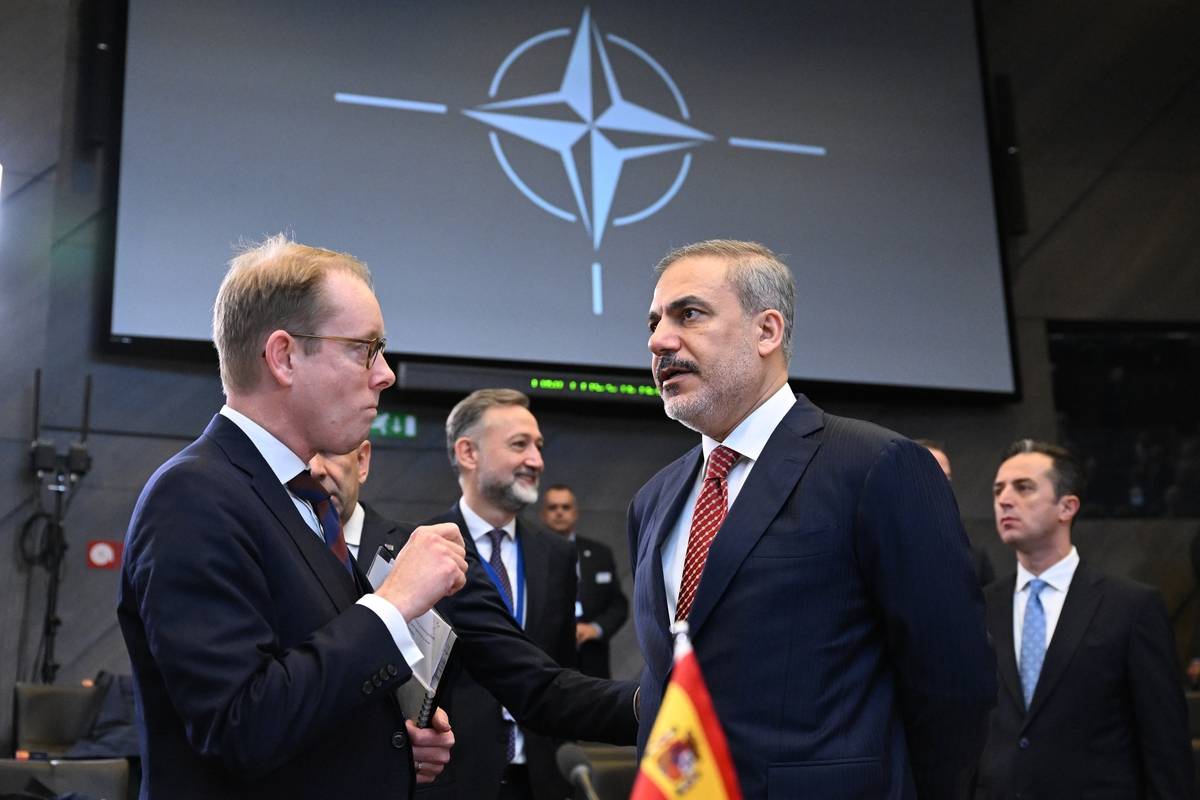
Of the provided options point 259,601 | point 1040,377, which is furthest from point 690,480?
point 1040,377

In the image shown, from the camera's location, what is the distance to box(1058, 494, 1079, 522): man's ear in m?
4.30

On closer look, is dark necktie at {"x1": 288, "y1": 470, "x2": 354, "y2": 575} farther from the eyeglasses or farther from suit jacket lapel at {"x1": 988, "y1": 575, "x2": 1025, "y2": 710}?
suit jacket lapel at {"x1": 988, "y1": 575, "x2": 1025, "y2": 710}

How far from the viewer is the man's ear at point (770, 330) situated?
232cm

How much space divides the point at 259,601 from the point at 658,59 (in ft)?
23.4

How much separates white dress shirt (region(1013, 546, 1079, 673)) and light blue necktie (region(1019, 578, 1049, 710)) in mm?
12

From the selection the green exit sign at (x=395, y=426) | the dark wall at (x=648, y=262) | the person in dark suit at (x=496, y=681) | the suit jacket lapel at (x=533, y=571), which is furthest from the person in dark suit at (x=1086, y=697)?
the green exit sign at (x=395, y=426)

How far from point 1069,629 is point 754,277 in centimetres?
223

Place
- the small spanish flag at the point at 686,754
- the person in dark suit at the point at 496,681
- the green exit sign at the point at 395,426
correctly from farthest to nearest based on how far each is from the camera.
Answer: the green exit sign at the point at 395,426 < the person in dark suit at the point at 496,681 < the small spanish flag at the point at 686,754

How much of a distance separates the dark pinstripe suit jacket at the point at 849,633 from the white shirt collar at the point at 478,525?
6.19 feet

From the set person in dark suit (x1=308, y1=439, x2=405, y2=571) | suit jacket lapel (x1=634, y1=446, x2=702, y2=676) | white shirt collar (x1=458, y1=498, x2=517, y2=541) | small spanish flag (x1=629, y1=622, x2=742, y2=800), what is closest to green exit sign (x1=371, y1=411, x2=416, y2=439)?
white shirt collar (x1=458, y1=498, x2=517, y2=541)

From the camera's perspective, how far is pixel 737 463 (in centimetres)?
224

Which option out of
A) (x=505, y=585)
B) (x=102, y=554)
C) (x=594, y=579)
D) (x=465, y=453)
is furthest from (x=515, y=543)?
(x=102, y=554)

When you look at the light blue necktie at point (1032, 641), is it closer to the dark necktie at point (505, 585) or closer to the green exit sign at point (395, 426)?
the dark necktie at point (505, 585)

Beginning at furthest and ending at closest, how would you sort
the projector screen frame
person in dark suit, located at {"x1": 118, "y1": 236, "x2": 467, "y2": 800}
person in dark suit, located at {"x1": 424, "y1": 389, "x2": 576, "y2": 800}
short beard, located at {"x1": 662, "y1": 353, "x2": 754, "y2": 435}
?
the projector screen frame
person in dark suit, located at {"x1": 424, "y1": 389, "x2": 576, "y2": 800}
short beard, located at {"x1": 662, "y1": 353, "x2": 754, "y2": 435}
person in dark suit, located at {"x1": 118, "y1": 236, "x2": 467, "y2": 800}
